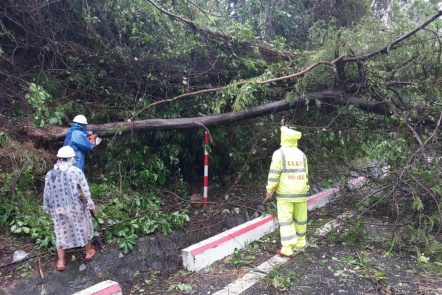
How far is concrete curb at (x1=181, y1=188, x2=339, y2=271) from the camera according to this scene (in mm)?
3859

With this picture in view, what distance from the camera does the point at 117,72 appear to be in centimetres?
596

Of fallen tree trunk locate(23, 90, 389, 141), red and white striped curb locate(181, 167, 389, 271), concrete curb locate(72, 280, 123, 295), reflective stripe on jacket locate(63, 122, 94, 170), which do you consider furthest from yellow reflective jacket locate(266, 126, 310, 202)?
reflective stripe on jacket locate(63, 122, 94, 170)

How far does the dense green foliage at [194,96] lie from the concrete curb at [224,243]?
73cm

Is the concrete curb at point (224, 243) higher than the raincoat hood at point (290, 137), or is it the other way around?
the raincoat hood at point (290, 137)

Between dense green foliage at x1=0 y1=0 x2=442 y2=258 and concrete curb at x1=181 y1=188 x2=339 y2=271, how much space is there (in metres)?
0.73

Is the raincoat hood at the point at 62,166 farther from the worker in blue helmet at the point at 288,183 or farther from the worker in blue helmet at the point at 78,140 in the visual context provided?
the worker in blue helmet at the point at 288,183

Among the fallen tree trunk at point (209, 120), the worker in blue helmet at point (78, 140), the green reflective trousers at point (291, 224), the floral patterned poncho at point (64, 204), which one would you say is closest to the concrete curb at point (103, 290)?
the floral patterned poncho at point (64, 204)

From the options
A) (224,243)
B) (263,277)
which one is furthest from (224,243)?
(263,277)

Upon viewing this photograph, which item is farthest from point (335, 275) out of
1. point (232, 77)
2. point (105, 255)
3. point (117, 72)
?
point (117, 72)

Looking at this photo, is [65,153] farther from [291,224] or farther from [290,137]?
[291,224]

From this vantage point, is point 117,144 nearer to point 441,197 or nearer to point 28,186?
point 28,186

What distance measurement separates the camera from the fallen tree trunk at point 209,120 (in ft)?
15.6

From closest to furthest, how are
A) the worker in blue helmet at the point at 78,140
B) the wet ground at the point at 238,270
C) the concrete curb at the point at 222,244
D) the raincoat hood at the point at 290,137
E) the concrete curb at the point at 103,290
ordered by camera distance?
the concrete curb at the point at 103,290 < the wet ground at the point at 238,270 < the concrete curb at the point at 222,244 < the raincoat hood at the point at 290,137 < the worker in blue helmet at the point at 78,140

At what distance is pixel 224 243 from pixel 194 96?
273 centimetres
